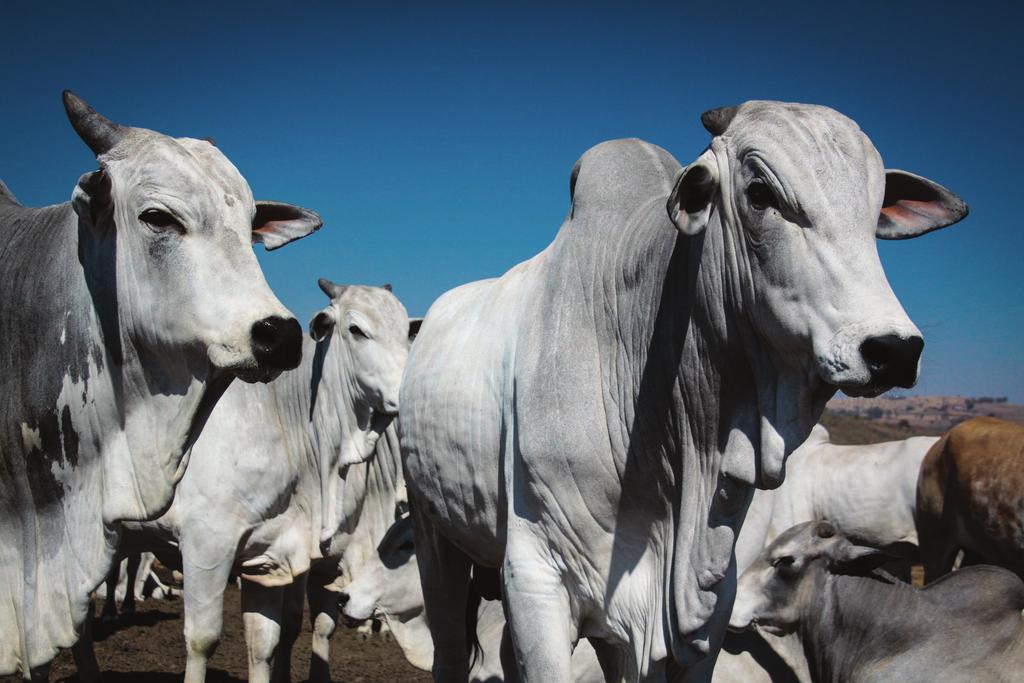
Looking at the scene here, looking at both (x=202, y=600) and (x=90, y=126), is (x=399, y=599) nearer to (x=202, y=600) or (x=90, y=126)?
(x=202, y=600)

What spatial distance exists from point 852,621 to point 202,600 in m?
3.45

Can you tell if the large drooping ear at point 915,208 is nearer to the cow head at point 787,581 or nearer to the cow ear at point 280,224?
the cow ear at point 280,224

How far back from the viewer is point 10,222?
304cm

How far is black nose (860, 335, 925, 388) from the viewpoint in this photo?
6.89 feet

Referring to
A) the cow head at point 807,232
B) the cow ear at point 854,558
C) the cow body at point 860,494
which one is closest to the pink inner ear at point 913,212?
the cow head at point 807,232

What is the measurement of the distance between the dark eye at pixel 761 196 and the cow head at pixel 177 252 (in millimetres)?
1095

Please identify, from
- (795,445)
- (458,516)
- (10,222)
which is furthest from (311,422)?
(795,445)

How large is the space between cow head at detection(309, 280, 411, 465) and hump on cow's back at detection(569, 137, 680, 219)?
3235mm

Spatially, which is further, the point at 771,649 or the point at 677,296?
the point at 771,649

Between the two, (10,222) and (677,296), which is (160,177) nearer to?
(10,222)

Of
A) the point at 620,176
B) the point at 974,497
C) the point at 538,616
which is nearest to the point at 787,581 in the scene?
the point at 974,497

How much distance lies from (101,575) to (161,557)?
3.48 m

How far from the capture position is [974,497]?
766cm

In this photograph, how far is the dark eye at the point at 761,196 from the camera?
2373mm
